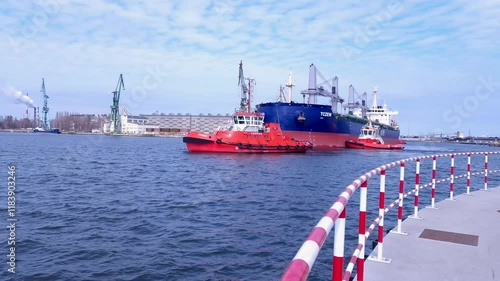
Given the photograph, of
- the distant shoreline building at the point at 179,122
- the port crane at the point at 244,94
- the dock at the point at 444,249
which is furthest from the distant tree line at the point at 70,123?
the dock at the point at 444,249

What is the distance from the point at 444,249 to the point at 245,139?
111ft

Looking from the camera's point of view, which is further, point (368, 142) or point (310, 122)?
point (368, 142)

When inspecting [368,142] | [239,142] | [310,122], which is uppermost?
[310,122]

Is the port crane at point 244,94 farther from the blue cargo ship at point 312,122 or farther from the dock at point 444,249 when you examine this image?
the dock at point 444,249

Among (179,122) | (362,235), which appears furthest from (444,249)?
(179,122)

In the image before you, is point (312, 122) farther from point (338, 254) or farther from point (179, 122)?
point (179, 122)

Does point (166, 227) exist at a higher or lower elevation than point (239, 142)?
lower

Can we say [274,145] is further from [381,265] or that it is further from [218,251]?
[381,265]

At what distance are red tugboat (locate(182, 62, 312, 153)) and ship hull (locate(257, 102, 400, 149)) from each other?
759cm

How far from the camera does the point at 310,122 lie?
161 feet

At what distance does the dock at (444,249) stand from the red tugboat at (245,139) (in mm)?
31241

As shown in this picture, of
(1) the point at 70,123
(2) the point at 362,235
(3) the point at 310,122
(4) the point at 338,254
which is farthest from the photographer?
(1) the point at 70,123

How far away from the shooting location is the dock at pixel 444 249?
145 inches

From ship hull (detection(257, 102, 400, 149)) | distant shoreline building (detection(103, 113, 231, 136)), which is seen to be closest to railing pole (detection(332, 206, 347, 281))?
ship hull (detection(257, 102, 400, 149))
